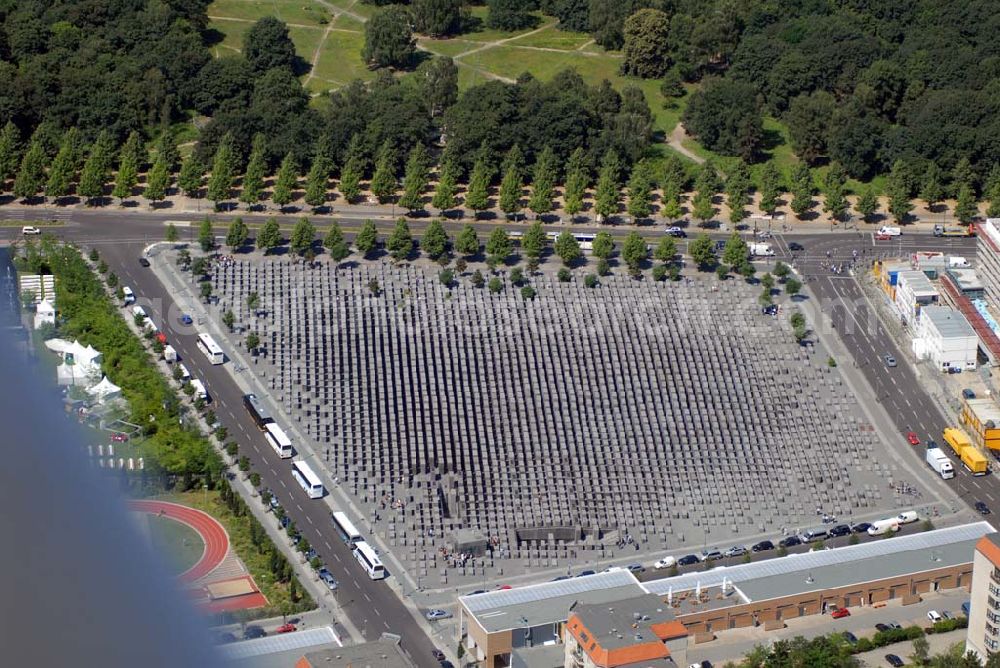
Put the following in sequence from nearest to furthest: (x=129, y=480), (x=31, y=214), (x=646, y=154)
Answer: (x=129, y=480) < (x=31, y=214) < (x=646, y=154)

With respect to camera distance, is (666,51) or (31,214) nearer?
(31,214)

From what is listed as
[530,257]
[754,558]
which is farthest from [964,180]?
[754,558]

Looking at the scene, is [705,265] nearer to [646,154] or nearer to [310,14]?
[646,154]

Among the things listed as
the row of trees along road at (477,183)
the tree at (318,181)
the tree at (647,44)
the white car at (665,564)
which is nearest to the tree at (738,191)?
the row of trees along road at (477,183)

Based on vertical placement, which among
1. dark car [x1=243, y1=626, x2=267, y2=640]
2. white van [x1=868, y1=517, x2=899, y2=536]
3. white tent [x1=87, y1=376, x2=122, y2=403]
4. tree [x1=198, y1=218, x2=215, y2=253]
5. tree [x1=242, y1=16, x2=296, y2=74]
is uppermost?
tree [x1=242, y1=16, x2=296, y2=74]

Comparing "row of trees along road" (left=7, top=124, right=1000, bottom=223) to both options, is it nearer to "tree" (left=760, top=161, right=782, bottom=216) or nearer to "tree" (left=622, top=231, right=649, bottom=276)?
"tree" (left=760, top=161, right=782, bottom=216)

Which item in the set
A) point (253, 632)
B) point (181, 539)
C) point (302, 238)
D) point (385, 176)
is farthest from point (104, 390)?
point (385, 176)

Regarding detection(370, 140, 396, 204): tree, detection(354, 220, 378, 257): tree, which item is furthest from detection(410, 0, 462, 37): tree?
detection(354, 220, 378, 257): tree

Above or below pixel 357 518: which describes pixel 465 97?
above
